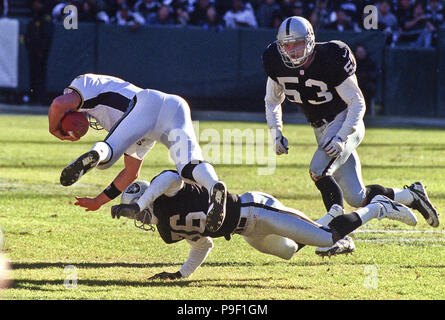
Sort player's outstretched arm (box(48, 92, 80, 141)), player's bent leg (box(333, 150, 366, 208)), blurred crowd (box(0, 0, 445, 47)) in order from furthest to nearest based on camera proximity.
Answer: blurred crowd (box(0, 0, 445, 47)) < player's bent leg (box(333, 150, 366, 208)) < player's outstretched arm (box(48, 92, 80, 141))

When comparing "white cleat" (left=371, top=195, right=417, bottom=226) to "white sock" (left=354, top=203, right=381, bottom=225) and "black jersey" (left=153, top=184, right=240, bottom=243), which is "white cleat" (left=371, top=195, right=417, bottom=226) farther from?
"black jersey" (left=153, top=184, right=240, bottom=243)

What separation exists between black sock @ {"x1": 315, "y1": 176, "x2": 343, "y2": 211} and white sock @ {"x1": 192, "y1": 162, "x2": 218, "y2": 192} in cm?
110

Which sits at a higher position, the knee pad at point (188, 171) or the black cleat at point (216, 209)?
the knee pad at point (188, 171)

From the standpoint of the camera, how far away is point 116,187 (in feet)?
19.0

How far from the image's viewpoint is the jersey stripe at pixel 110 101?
5.79 meters

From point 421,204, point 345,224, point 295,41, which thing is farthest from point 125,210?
point 421,204

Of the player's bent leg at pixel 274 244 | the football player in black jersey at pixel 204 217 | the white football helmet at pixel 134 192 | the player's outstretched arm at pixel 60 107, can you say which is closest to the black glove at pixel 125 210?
the football player in black jersey at pixel 204 217

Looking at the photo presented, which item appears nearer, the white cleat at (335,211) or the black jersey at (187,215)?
the black jersey at (187,215)

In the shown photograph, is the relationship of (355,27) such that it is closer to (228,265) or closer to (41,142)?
(41,142)

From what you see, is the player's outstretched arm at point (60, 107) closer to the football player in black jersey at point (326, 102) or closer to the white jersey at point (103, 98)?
the white jersey at point (103, 98)

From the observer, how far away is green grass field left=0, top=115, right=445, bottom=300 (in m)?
5.10

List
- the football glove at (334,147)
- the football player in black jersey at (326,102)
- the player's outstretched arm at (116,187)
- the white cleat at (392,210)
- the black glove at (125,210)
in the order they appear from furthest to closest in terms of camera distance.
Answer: the football player in black jersey at (326,102), the football glove at (334,147), the white cleat at (392,210), the player's outstretched arm at (116,187), the black glove at (125,210)

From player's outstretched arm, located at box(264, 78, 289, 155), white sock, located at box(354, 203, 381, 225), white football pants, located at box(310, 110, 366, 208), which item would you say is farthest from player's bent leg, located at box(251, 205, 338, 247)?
player's outstretched arm, located at box(264, 78, 289, 155)

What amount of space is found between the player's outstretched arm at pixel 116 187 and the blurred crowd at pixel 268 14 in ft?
40.0
